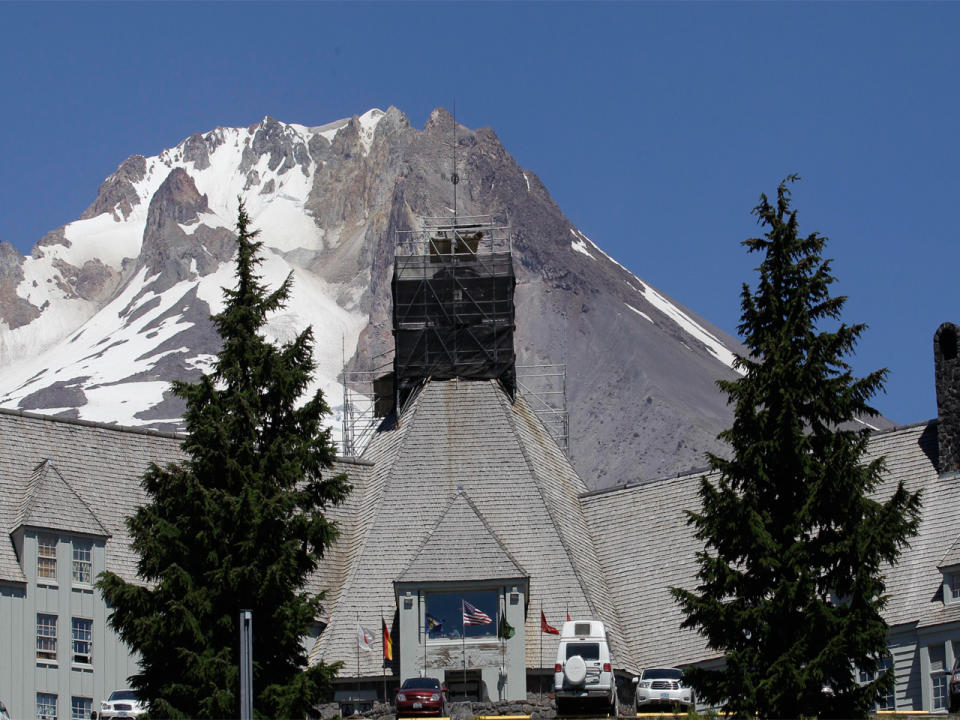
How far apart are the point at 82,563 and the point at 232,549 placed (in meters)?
20.4

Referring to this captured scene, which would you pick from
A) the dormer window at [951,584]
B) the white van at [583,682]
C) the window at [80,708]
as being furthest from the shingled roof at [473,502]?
the white van at [583,682]

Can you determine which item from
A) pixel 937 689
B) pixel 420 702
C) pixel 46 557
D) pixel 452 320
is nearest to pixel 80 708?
pixel 46 557

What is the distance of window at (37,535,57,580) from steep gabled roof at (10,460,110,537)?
46 centimetres

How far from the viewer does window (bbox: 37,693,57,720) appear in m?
59.5

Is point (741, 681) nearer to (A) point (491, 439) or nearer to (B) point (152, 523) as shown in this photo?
(B) point (152, 523)

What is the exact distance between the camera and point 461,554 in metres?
62.6

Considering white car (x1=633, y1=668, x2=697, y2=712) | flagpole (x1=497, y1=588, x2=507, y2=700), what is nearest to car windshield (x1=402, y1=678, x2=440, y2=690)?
white car (x1=633, y1=668, x2=697, y2=712)

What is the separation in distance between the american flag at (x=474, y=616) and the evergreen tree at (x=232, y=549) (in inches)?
674

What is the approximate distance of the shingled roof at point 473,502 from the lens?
65.1m

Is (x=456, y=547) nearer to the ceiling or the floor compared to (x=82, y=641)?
nearer to the ceiling

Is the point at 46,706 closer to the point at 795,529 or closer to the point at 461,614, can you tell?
the point at 461,614

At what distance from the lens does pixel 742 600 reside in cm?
4144

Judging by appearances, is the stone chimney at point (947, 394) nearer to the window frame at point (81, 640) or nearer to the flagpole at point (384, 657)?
the flagpole at point (384, 657)

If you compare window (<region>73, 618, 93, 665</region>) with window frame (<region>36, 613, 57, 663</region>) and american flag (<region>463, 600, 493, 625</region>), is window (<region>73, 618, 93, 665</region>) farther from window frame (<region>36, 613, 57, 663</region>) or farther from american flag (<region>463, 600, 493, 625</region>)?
american flag (<region>463, 600, 493, 625</region>)
